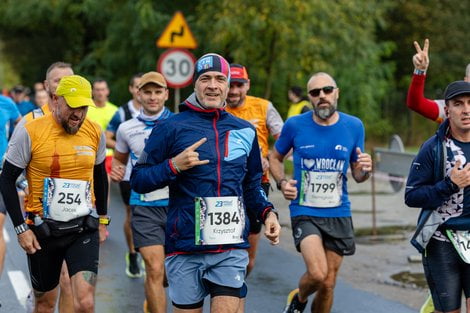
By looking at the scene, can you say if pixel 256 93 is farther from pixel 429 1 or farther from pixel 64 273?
pixel 64 273

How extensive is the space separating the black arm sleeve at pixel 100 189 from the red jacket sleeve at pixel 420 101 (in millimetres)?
2147

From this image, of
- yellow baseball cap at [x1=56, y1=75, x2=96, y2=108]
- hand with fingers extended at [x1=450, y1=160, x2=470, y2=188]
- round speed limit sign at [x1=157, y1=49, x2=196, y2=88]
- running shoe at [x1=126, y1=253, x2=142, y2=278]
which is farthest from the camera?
round speed limit sign at [x1=157, y1=49, x2=196, y2=88]

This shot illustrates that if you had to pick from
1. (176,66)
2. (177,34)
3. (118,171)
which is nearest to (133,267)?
(118,171)

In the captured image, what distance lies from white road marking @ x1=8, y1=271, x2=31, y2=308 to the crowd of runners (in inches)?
43.6

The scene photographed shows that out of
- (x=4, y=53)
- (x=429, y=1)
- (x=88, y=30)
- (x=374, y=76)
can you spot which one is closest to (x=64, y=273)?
(x=374, y=76)

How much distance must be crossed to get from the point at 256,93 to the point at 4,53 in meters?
23.8

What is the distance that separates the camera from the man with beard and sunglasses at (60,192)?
20.7 feet

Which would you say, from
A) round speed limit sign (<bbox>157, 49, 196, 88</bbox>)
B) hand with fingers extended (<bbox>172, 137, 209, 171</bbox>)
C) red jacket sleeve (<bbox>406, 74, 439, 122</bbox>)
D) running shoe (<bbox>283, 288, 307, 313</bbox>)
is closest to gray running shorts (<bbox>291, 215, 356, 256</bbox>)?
running shoe (<bbox>283, 288, 307, 313</bbox>)

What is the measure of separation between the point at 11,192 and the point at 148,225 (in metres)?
1.86

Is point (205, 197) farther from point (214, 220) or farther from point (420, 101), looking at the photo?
point (420, 101)

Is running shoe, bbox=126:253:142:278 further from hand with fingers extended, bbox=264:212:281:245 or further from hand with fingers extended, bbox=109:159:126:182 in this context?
hand with fingers extended, bbox=264:212:281:245

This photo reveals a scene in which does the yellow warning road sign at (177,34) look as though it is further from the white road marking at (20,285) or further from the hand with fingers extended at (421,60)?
the hand with fingers extended at (421,60)

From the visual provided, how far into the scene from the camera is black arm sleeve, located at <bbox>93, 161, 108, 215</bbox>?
6797 mm

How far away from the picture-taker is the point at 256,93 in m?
24.0
